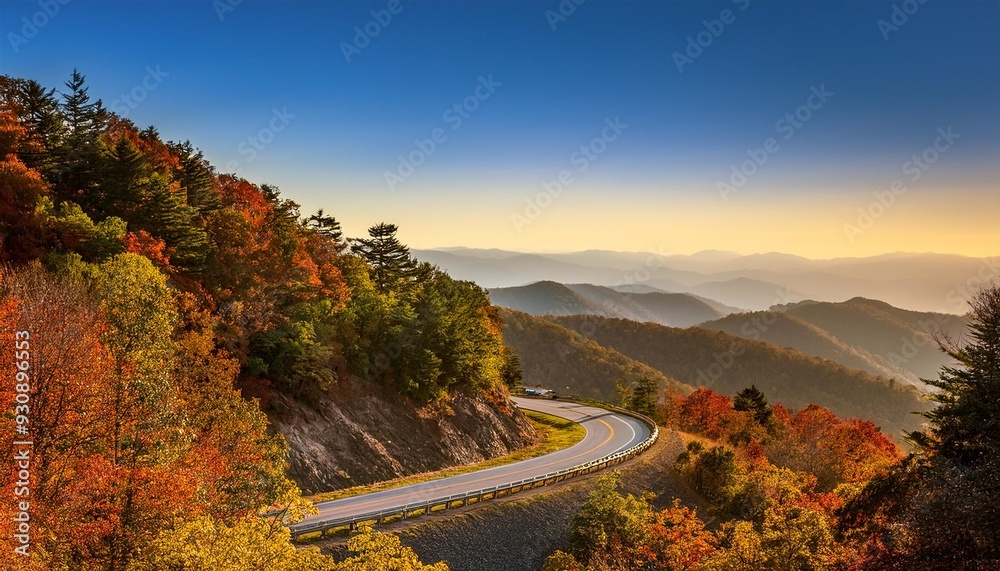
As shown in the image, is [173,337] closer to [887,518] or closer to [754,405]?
[887,518]

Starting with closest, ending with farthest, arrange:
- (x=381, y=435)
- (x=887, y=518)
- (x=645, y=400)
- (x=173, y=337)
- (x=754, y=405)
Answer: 1. (x=887, y=518)
2. (x=173, y=337)
3. (x=381, y=435)
4. (x=645, y=400)
5. (x=754, y=405)

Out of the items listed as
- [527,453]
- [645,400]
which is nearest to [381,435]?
[527,453]

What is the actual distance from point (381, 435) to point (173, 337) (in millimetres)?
19509

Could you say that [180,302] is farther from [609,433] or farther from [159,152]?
[609,433]

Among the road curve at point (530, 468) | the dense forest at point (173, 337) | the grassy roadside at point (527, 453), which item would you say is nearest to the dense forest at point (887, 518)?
the road curve at point (530, 468)

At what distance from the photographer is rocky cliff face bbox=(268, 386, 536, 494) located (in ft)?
126

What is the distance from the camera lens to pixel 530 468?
45.9m

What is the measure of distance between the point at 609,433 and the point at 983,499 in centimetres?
4631

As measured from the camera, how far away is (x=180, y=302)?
33344mm

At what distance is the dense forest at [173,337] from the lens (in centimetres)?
1814

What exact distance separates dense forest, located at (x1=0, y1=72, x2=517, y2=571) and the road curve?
22.8ft

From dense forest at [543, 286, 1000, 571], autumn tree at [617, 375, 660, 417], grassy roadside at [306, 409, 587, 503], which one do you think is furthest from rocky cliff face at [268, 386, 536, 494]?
autumn tree at [617, 375, 660, 417]

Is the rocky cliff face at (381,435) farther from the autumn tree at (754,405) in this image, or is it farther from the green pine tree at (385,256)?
the autumn tree at (754,405)

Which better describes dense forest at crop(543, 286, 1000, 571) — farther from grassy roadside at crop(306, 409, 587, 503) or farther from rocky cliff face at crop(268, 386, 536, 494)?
rocky cliff face at crop(268, 386, 536, 494)
